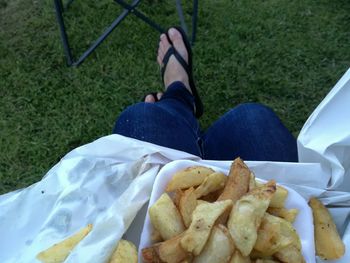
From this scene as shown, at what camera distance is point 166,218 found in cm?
70

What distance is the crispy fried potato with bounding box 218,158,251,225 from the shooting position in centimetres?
72

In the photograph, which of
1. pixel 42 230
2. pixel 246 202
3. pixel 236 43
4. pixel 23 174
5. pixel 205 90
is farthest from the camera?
pixel 236 43

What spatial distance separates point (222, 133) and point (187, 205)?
0.53 m

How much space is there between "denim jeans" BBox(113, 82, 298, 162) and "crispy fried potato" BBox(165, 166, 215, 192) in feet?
1.16

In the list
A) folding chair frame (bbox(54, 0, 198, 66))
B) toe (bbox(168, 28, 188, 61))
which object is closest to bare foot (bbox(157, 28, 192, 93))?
toe (bbox(168, 28, 188, 61))

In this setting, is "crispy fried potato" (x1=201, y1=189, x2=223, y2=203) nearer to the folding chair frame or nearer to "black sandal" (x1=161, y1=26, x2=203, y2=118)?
"black sandal" (x1=161, y1=26, x2=203, y2=118)

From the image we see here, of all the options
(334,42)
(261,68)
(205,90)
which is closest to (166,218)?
(205,90)

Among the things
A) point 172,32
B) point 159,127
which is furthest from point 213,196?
point 172,32

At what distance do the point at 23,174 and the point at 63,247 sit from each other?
3.15 feet

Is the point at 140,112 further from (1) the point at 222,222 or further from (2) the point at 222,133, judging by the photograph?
(1) the point at 222,222

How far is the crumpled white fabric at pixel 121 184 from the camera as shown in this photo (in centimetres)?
80

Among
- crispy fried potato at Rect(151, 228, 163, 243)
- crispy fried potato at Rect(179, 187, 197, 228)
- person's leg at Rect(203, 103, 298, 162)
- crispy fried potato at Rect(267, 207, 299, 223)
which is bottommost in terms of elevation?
person's leg at Rect(203, 103, 298, 162)

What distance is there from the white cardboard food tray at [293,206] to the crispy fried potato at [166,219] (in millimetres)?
30

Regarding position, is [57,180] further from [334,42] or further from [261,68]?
[334,42]
